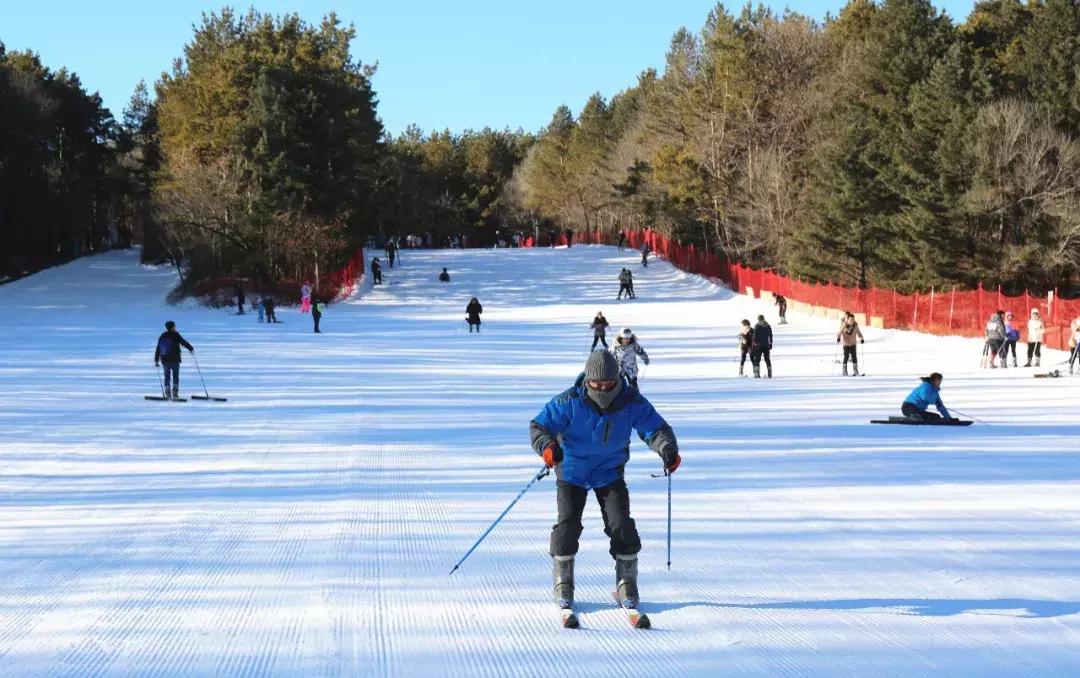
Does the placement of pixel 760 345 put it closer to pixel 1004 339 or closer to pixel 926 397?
pixel 1004 339

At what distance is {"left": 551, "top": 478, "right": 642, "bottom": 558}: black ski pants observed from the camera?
6043mm

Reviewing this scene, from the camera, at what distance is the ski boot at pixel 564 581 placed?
240 inches

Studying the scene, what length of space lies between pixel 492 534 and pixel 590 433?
261 centimetres

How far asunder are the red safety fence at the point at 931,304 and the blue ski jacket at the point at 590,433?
2360cm

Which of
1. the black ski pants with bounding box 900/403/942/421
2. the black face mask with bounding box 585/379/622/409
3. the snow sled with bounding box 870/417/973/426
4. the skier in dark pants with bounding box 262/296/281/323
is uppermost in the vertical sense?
the black face mask with bounding box 585/379/622/409

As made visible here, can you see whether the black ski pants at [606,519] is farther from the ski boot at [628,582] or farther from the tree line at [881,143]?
the tree line at [881,143]

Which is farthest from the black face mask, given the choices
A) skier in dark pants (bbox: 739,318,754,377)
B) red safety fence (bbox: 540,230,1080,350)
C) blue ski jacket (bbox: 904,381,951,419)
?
red safety fence (bbox: 540,230,1080,350)

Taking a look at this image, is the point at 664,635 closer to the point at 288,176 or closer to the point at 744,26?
the point at 288,176

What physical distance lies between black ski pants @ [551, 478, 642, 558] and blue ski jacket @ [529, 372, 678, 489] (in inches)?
2.2

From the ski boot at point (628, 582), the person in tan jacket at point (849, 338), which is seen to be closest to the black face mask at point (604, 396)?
the ski boot at point (628, 582)

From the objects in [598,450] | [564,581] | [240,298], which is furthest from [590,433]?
A: [240,298]

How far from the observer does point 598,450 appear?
6.00 meters

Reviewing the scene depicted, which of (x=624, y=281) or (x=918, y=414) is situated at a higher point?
(x=624, y=281)

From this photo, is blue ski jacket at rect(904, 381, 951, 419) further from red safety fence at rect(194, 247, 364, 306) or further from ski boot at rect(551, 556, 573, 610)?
red safety fence at rect(194, 247, 364, 306)
